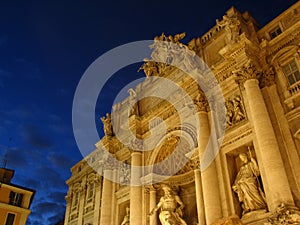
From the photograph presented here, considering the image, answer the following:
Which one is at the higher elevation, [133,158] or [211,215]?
[133,158]

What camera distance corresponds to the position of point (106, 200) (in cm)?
2161

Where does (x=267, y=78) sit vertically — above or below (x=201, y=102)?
below

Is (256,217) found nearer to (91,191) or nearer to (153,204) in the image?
(153,204)

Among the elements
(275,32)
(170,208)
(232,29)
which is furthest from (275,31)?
(170,208)

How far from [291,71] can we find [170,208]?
9.26 m

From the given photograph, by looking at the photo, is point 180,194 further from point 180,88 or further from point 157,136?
point 180,88

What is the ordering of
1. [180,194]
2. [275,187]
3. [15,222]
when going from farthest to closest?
[15,222], [180,194], [275,187]

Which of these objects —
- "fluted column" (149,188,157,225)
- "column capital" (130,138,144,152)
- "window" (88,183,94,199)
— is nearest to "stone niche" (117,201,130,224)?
"fluted column" (149,188,157,225)

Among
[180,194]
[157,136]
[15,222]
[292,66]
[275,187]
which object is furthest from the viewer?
[15,222]

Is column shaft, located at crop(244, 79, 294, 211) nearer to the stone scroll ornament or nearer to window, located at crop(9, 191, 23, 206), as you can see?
the stone scroll ornament

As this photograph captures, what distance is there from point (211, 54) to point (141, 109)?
652cm

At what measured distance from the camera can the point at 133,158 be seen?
814 inches

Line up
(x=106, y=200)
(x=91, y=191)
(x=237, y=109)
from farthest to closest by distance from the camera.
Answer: (x=91, y=191) < (x=106, y=200) < (x=237, y=109)

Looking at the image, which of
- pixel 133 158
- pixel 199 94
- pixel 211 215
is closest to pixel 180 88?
pixel 199 94
